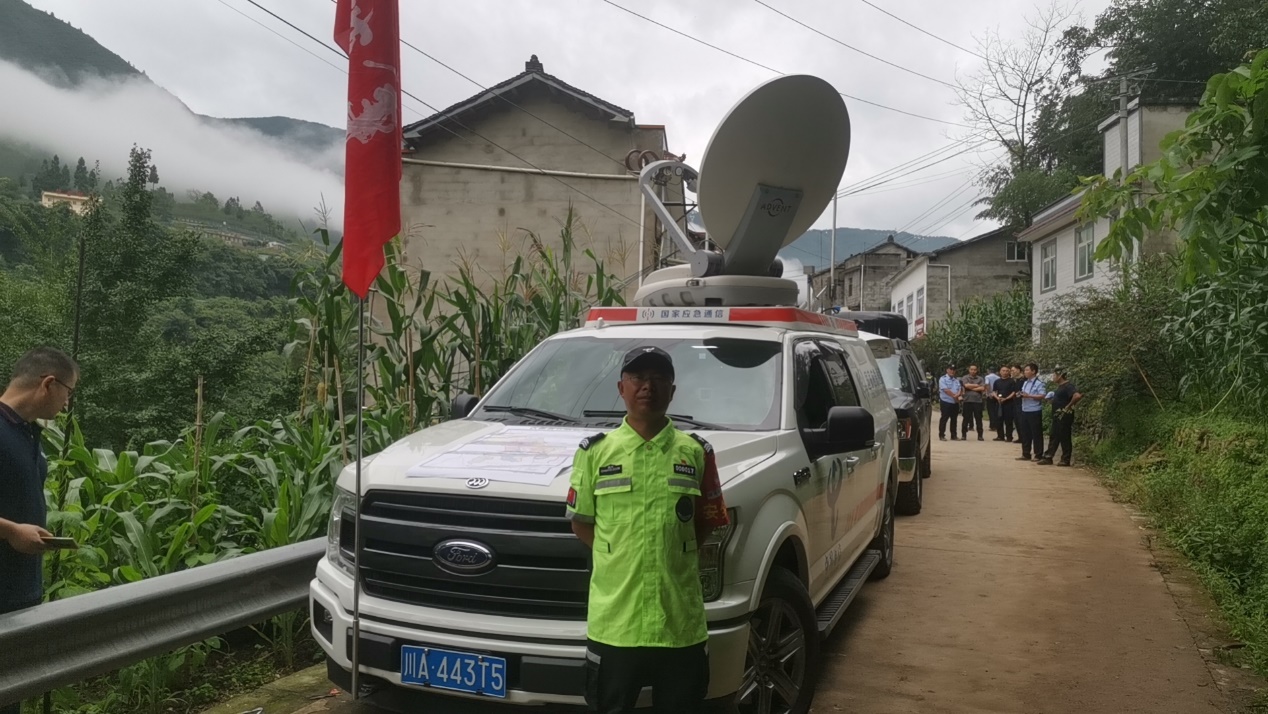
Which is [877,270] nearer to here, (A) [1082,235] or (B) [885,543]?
(A) [1082,235]

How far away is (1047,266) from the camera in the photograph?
3155 cm

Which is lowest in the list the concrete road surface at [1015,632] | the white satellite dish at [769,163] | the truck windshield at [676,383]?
the concrete road surface at [1015,632]

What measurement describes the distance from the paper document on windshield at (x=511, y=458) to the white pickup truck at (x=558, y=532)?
1 centimetres

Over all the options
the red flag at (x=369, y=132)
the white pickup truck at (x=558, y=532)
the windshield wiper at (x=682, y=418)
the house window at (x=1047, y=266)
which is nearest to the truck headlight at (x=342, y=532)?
the white pickup truck at (x=558, y=532)

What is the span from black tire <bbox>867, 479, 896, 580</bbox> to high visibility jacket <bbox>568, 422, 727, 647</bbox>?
4.51m

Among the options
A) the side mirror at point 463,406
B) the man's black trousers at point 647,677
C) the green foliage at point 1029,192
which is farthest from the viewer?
the green foliage at point 1029,192

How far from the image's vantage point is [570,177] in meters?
22.2

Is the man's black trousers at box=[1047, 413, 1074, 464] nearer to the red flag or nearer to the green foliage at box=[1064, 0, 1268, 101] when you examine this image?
the red flag

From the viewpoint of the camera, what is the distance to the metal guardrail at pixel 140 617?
3.39 m

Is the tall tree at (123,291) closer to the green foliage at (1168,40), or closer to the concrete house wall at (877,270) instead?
the green foliage at (1168,40)

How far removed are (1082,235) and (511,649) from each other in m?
27.0

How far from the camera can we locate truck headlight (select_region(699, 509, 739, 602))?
11.9 feet

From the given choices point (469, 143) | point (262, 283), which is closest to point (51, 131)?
point (262, 283)

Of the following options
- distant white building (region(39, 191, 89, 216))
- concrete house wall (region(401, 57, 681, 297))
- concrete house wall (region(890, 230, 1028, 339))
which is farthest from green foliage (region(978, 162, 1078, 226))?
distant white building (region(39, 191, 89, 216))
